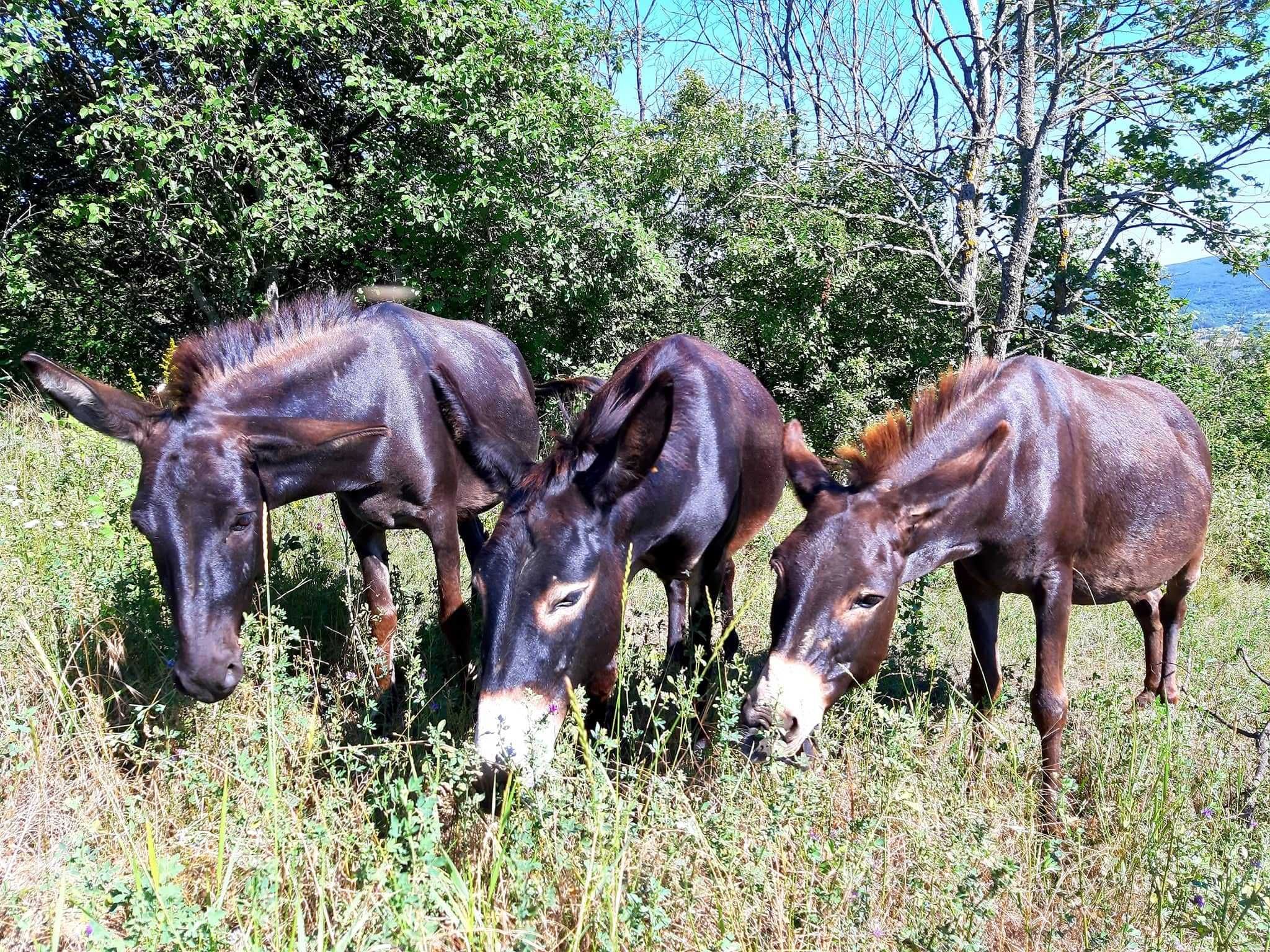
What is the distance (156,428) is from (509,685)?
1.94 metres

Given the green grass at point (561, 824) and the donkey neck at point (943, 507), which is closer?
the green grass at point (561, 824)

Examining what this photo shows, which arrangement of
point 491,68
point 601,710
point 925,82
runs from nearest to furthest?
point 601,710 < point 491,68 < point 925,82

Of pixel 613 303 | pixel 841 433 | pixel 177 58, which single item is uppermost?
pixel 177 58

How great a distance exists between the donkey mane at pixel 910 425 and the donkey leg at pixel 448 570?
7.12 feet

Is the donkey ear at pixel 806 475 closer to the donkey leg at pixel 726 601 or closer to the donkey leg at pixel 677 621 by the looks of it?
the donkey leg at pixel 726 601

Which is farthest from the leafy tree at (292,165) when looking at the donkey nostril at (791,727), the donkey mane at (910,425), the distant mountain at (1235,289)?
the distant mountain at (1235,289)

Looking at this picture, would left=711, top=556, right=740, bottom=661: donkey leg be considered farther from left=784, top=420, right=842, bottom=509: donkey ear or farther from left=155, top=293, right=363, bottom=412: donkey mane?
left=155, top=293, right=363, bottom=412: donkey mane

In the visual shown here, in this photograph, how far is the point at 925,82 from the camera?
2531 cm

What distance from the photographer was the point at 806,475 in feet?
10.4

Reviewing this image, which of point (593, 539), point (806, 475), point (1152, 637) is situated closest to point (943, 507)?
point (806, 475)

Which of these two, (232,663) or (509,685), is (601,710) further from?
(232,663)

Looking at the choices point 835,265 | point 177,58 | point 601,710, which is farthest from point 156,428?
point 835,265

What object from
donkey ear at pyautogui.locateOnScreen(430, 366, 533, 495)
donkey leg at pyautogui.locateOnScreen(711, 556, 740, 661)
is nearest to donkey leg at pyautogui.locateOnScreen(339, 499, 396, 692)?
donkey ear at pyautogui.locateOnScreen(430, 366, 533, 495)

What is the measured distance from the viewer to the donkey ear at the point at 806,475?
3098mm
